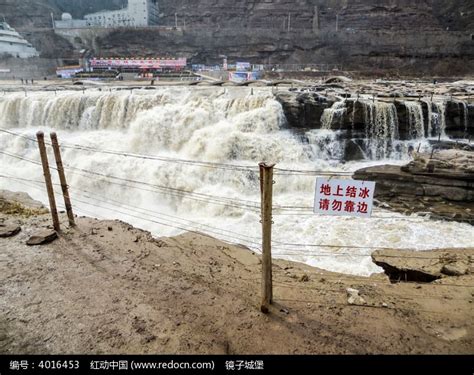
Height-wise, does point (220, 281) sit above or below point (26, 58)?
below

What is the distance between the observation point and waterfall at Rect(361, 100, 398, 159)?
56.1ft

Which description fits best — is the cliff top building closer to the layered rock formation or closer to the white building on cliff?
the layered rock formation

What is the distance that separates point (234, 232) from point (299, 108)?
998 centimetres

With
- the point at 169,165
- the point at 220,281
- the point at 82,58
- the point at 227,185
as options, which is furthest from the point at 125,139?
the point at 82,58

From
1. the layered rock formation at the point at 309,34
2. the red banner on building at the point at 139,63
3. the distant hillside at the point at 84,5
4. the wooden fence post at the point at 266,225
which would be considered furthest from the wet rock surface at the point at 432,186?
the distant hillside at the point at 84,5

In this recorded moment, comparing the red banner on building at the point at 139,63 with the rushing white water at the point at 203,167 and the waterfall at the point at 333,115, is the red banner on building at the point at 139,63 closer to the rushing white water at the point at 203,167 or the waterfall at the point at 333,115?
the rushing white water at the point at 203,167

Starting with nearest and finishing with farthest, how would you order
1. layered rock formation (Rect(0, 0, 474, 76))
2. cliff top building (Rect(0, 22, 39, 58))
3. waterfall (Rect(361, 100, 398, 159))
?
waterfall (Rect(361, 100, 398, 159)) < cliff top building (Rect(0, 22, 39, 58)) < layered rock formation (Rect(0, 0, 474, 76))

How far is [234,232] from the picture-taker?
11164mm

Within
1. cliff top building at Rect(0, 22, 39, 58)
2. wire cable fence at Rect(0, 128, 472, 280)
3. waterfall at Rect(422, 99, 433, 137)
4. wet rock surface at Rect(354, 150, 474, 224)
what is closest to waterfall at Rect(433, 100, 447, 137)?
waterfall at Rect(422, 99, 433, 137)

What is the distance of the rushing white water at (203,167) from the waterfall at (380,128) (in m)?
0.05

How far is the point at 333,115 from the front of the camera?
18.0 m

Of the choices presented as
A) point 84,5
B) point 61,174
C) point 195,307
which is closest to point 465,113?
point 195,307

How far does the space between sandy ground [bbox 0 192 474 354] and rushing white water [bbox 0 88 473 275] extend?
99.6 inches

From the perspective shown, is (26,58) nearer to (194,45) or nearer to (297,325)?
(194,45)
